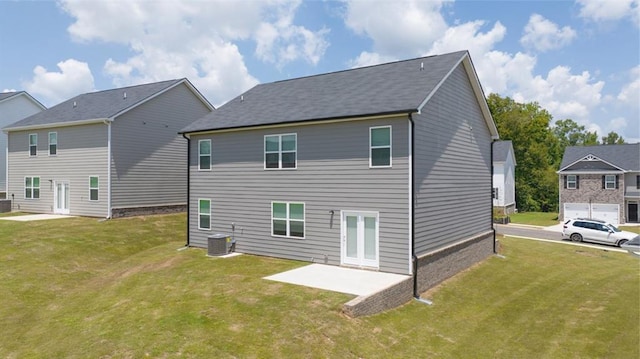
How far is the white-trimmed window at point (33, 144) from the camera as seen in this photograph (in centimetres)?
2795

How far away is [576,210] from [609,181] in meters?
3.79

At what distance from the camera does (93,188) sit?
2494cm

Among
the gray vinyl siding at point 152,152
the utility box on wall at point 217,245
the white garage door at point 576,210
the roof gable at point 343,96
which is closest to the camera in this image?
the roof gable at point 343,96

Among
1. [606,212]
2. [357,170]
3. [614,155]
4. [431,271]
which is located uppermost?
[614,155]

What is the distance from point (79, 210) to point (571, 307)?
25828mm

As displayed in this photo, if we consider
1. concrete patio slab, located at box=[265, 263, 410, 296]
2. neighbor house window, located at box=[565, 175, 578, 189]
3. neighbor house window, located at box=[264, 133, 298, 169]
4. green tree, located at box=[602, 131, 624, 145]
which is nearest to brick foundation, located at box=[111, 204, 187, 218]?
neighbor house window, located at box=[264, 133, 298, 169]

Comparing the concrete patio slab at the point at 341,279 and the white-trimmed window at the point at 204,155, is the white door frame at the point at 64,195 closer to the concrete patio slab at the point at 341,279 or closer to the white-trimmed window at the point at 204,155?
the white-trimmed window at the point at 204,155

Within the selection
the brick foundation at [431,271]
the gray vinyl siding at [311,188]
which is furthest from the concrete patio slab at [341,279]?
the gray vinyl siding at [311,188]

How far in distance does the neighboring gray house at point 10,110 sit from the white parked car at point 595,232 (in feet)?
138

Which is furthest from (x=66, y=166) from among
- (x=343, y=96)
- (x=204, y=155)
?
(x=343, y=96)

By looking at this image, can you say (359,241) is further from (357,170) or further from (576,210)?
(576,210)

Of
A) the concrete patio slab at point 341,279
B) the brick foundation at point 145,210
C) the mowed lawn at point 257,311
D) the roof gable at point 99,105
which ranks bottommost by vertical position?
the mowed lawn at point 257,311

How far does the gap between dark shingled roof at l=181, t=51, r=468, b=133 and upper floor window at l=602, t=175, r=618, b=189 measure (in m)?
29.9

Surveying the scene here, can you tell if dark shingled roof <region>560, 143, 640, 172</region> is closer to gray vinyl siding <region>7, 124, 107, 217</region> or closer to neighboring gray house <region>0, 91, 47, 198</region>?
gray vinyl siding <region>7, 124, 107, 217</region>
